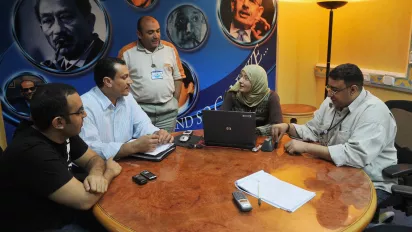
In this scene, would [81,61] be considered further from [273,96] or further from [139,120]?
[273,96]

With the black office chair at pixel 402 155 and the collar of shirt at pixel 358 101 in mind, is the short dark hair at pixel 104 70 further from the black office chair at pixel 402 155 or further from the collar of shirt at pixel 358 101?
the black office chair at pixel 402 155

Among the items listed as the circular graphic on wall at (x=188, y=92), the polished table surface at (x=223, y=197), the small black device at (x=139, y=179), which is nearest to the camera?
the polished table surface at (x=223, y=197)

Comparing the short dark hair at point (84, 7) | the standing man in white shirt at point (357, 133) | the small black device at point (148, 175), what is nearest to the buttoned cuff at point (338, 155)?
the standing man in white shirt at point (357, 133)

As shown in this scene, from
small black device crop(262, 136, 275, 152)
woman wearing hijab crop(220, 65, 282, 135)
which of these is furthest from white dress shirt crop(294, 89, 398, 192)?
woman wearing hijab crop(220, 65, 282, 135)

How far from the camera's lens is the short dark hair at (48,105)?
4.47 ft

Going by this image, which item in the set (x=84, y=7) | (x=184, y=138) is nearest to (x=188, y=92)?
(x=84, y=7)

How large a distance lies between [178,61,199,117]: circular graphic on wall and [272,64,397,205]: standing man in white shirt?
180 centimetres

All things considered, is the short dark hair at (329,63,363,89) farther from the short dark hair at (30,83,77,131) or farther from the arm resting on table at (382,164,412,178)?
the short dark hair at (30,83,77,131)

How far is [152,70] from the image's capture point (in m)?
2.85

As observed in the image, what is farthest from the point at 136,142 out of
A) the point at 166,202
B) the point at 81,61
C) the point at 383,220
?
the point at 383,220

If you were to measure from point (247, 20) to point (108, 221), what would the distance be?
9.55 ft

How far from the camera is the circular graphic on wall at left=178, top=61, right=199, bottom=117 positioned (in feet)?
11.3

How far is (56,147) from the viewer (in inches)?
58.3

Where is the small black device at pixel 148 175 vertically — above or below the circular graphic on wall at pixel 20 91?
below
